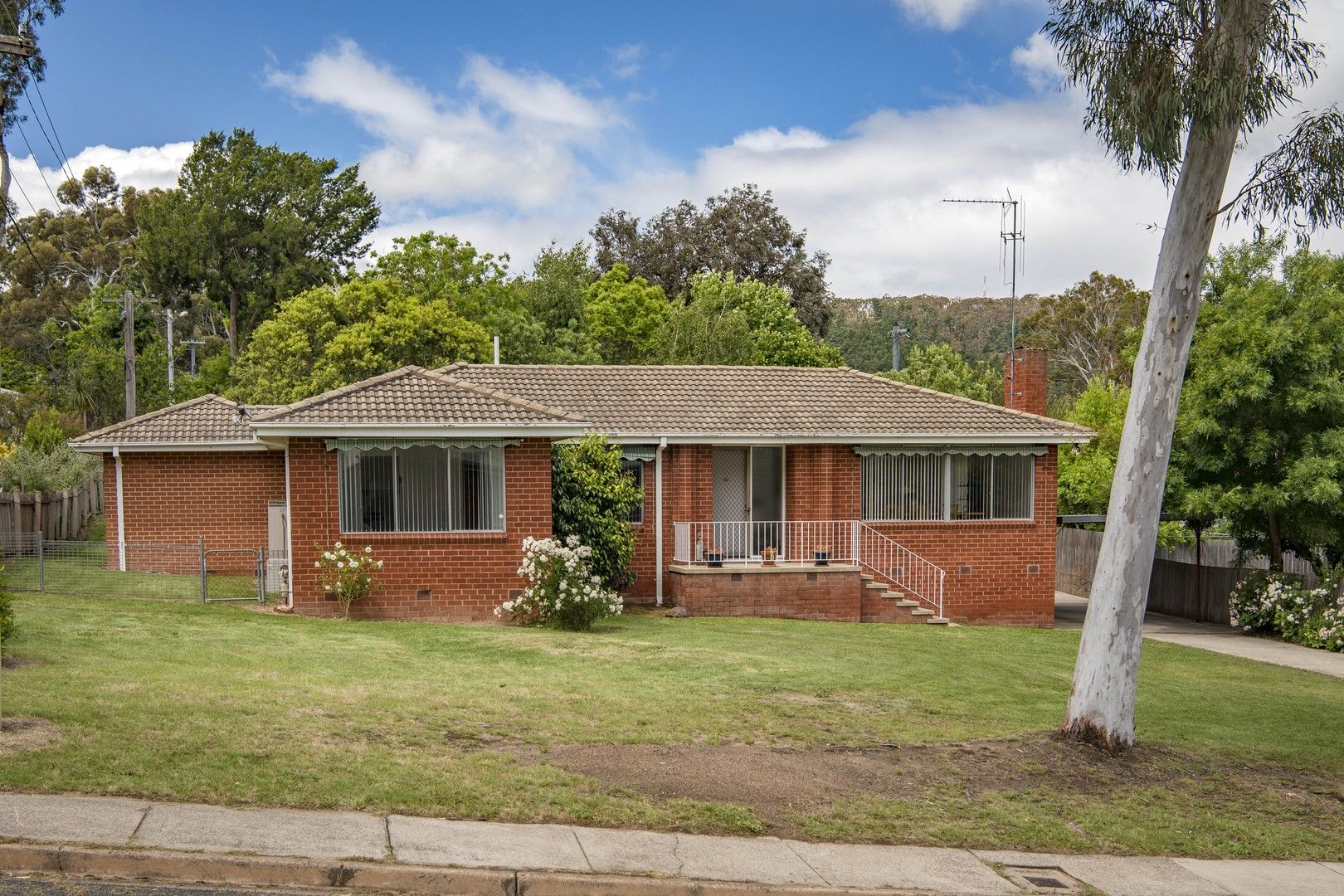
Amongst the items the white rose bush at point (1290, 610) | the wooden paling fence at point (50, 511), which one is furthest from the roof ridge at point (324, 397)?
the white rose bush at point (1290, 610)

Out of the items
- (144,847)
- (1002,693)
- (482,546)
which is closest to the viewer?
(144,847)

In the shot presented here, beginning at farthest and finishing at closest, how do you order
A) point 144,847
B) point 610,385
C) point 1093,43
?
point 610,385 < point 1093,43 < point 144,847

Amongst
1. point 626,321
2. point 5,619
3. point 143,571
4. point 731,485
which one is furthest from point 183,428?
point 626,321

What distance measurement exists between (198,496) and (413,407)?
24.7ft

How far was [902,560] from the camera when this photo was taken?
23.7m

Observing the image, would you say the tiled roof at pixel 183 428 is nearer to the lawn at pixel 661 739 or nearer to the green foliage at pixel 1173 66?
the lawn at pixel 661 739

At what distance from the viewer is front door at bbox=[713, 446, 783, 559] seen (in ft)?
79.0

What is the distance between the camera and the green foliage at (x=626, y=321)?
49.9 meters

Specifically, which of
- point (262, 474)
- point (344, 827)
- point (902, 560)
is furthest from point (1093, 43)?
point (262, 474)

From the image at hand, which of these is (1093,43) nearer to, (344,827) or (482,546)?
(344,827)

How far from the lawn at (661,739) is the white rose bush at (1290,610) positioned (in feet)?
24.9

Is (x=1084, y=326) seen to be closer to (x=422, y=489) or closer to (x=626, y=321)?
(x=626, y=321)

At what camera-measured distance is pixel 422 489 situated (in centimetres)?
1892

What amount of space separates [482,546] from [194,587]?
4.64 m
